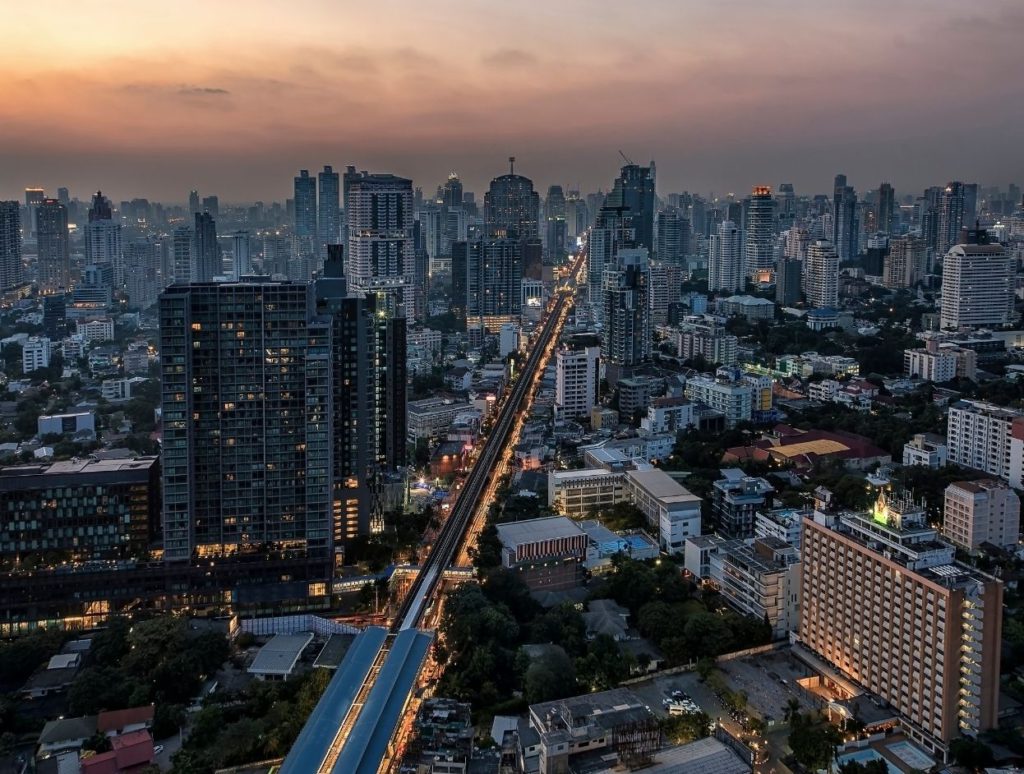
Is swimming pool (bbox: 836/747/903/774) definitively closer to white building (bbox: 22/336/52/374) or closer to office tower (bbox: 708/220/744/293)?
white building (bbox: 22/336/52/374)

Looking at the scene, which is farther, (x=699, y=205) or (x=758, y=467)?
(x=699, y=205)

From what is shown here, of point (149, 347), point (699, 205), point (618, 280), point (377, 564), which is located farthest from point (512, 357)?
point (699, 205)

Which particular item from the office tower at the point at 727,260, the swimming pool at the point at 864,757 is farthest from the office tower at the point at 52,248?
the swimming pool at the point at 864,757

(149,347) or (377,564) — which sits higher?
(149,347)

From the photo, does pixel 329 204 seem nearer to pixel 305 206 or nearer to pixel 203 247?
pixel 305 206

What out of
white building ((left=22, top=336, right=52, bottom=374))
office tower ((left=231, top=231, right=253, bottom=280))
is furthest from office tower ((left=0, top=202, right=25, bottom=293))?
white building ((left=22, top=336, right=52, bottom=374))

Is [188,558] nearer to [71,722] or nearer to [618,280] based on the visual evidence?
[71,722]

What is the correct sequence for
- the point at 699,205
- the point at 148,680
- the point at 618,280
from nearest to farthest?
the point at 148,680, the point at 618,280, the point at 699,205
